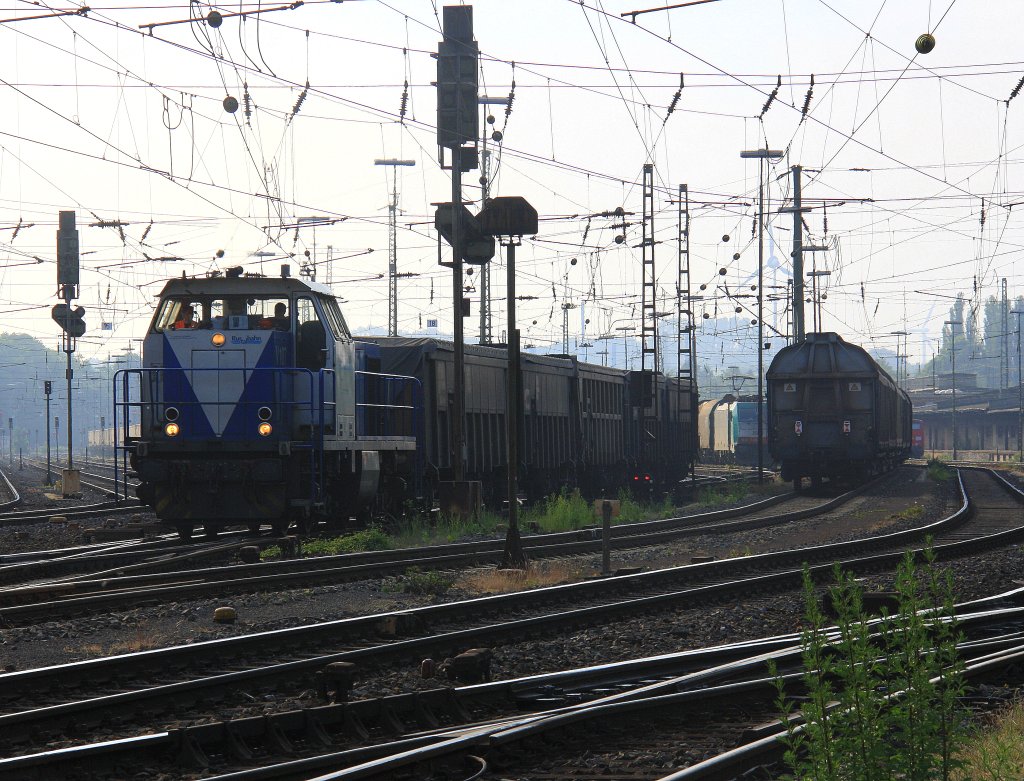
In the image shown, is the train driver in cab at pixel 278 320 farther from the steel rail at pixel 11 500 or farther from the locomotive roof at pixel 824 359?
the locomotive roof at pixel 824 359

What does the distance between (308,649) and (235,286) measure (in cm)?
874

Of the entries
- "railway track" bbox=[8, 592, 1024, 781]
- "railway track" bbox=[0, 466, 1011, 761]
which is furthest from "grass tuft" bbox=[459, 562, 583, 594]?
"railway track" bbox=[8, 592, 1024, 781]

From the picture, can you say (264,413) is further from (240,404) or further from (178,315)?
(178,315)

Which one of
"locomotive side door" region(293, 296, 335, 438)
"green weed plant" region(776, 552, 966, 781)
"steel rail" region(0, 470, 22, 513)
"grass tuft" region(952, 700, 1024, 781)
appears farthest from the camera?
"steel rail" region(0, 470, 22, 513)

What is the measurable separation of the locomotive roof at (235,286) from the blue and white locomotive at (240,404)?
14mm

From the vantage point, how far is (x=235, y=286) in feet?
56.1

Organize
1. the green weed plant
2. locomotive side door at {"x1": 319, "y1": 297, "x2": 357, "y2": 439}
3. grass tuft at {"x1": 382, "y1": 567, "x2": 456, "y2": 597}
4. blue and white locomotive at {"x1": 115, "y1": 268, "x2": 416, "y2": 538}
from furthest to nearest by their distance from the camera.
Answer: locomotive side door at {"x1": 319, "y1": 297, "x2": 357, "y2": 439} < blue and white locomotive at {"x1": 115, "y1": 268, "x2": 416, "y2": 538} < grass tuft at {"x1": 382, "y1": 567, "x2": 456, "y2": 597} < the green weed plant

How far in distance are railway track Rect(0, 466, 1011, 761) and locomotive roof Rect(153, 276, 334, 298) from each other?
6643 millimetres

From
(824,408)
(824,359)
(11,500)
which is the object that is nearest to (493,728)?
(824,408)

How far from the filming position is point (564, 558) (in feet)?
56.3

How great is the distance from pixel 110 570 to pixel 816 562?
9130 millimetres

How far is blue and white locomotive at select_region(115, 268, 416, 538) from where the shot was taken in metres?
16.1

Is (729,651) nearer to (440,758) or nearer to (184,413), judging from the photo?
(440,758)

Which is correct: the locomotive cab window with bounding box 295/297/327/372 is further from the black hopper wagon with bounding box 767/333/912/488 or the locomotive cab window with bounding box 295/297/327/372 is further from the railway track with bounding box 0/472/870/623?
the black hopper wagon with bounding box 767/333/912/488
